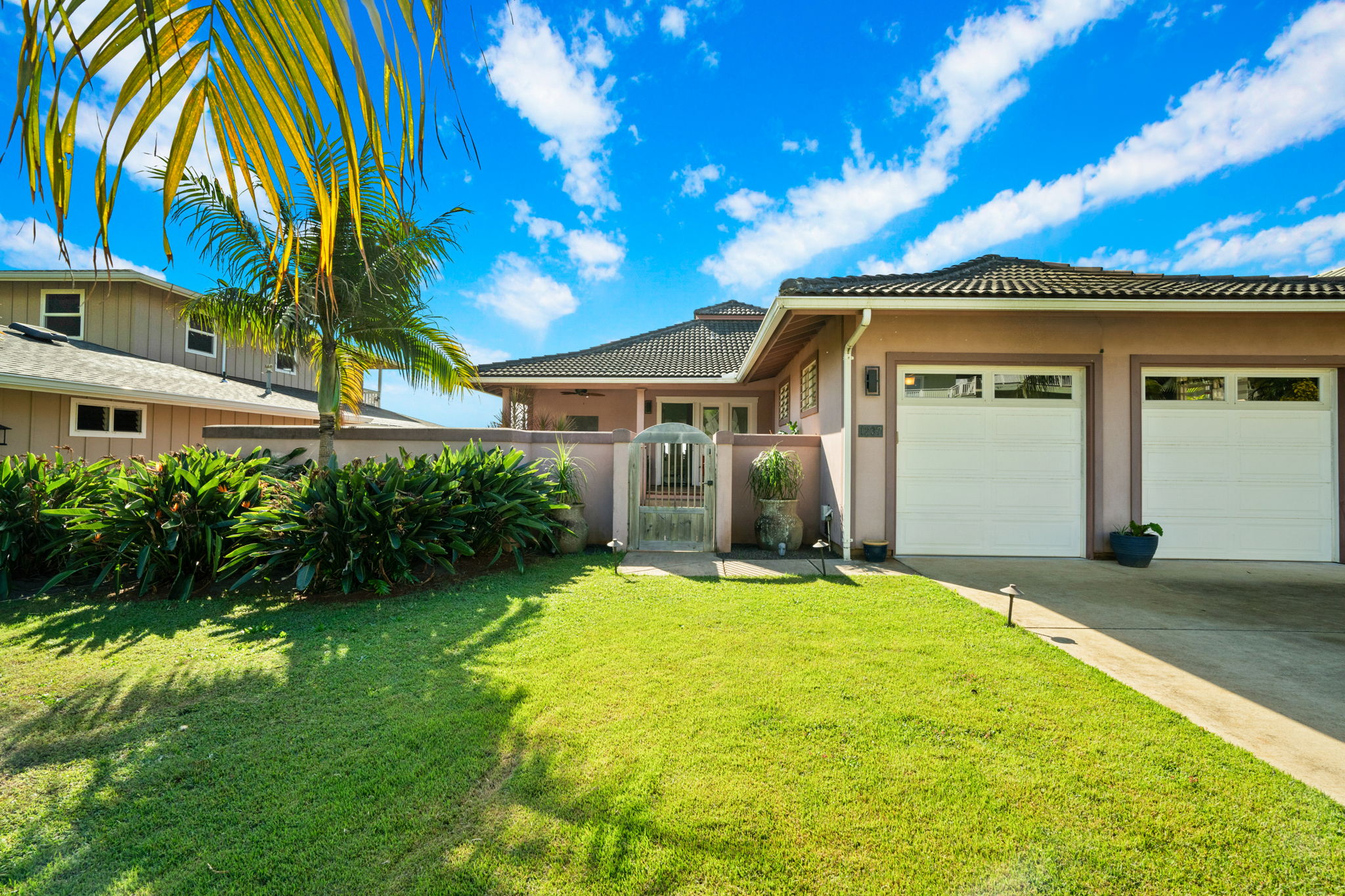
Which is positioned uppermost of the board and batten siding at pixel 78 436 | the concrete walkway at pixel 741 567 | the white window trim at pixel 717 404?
the white window trim at pixel 717 404

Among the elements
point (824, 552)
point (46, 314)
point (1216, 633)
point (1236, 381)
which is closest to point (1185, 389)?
point (1236, 381)

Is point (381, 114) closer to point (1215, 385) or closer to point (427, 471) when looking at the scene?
point (427, 471)

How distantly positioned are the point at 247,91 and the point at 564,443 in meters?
6.40

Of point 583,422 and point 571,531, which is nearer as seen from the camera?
point 571,531

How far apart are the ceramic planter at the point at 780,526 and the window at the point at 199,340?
542 inches

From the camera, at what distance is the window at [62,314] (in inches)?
456

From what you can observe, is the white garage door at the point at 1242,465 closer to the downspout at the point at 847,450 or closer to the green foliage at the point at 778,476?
the downspout at the point at 847,450

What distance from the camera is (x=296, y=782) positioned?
6.89 feet

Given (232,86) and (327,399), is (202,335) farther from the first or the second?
(232,86)

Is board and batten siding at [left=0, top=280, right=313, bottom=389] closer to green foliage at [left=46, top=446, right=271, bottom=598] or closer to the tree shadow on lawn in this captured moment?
green foliage at [left=46, top=446, right=271, bottom=598]

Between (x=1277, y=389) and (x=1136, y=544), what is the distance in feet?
9.71

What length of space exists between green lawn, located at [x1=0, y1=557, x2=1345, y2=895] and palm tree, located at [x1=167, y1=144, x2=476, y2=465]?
149 inches

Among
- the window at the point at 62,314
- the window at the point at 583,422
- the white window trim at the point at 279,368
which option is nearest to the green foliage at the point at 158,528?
the window at the point at 583,422

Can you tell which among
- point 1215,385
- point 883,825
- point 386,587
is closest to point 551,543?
point 386,587
